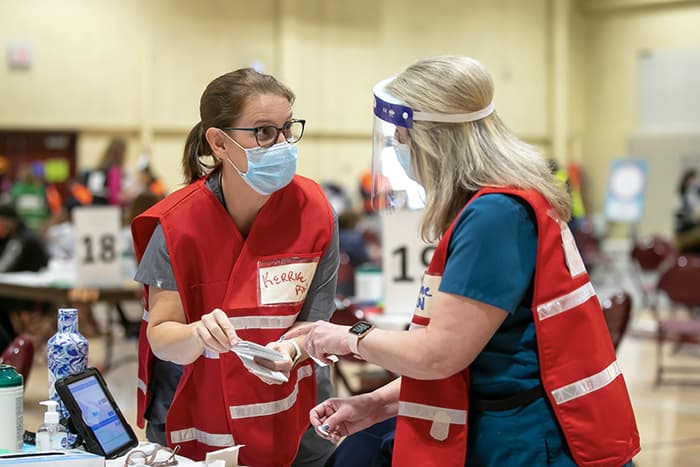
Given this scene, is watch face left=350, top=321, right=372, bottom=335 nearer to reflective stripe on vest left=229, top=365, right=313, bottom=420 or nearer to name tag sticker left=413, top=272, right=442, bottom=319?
name tag sticker left=413, top=272, right=442, bottom=319

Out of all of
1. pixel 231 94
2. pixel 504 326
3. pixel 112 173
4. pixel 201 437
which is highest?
pixel 112 173

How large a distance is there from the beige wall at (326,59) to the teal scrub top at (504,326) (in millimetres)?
10511

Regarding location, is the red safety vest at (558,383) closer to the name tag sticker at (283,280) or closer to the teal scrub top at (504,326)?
the teal scrub top at (504,326)

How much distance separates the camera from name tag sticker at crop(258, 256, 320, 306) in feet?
7.80

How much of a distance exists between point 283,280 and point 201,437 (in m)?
0.44

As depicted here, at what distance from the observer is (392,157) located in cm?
214

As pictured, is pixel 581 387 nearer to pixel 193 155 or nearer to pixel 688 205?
pixel 193 155

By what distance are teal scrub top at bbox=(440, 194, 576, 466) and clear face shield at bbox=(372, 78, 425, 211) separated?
0.24m

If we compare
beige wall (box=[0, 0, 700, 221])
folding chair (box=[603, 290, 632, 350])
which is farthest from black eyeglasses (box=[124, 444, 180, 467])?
beige wall (box=[0, 0, 700, 221])

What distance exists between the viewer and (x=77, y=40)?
1355 cm

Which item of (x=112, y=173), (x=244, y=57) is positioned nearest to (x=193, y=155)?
(x=112, y=173)

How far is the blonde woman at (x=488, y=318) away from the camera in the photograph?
1873 mm

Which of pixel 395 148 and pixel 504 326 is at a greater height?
pixel 395 148

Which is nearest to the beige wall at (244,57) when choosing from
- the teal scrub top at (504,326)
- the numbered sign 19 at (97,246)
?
the numbered sign 19 at (97,246)
